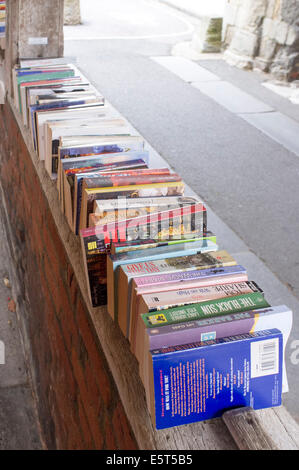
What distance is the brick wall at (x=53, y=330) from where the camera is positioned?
1.69 m

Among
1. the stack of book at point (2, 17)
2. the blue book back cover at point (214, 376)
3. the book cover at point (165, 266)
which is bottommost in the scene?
the blue book back cover at point (214, 376)

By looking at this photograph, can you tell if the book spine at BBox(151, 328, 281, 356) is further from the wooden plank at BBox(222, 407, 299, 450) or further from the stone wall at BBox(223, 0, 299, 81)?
the stone wall at BBox(223, 0, 299, 81)

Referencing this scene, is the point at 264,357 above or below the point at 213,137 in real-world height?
above

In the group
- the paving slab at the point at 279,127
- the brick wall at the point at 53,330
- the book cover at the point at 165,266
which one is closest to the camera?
the book cover at the point at 165,266

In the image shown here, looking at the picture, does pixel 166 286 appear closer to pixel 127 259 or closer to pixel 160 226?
pixel 127 259

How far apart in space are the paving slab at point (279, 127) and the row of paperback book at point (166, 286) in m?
4.64

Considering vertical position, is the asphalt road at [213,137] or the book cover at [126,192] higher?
the book cover at [126,192]

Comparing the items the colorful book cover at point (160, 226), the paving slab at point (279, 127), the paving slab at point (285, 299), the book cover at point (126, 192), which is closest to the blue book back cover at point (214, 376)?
the colorful book cover at point (160, 226)

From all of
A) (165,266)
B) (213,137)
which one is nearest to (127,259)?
(165,266)

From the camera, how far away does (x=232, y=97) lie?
26.1 feet

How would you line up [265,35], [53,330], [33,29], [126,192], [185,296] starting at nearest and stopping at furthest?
[185,296]
[126,192]
[53,330]
[33,29]
[265,35]

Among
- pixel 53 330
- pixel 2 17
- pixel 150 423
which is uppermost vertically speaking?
pixel 2 17

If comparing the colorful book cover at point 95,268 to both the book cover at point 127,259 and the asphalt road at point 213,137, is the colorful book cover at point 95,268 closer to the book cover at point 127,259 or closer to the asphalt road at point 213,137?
the book cover at point 127,259

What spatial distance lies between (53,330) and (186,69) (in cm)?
759
